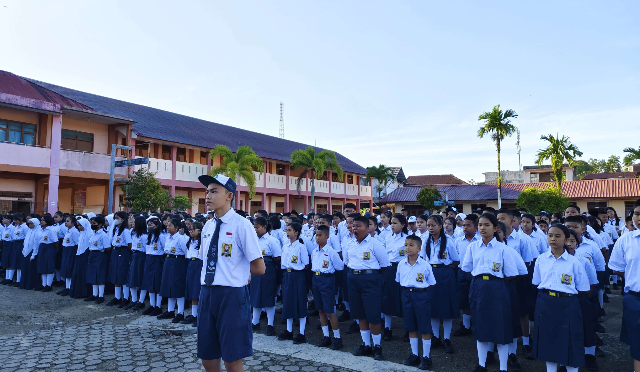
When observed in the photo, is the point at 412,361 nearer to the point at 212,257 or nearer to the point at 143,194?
the point at 212,257

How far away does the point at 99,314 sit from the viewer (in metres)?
7.71

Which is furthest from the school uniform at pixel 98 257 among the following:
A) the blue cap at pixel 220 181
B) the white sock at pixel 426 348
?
the white sock at pixel 426 348

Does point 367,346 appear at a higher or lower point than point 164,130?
lower

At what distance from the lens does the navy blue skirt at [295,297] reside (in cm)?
620

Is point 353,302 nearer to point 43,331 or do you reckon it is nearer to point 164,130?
point 43,331

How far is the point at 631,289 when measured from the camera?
163 inches

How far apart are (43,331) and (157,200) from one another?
36.0 ft

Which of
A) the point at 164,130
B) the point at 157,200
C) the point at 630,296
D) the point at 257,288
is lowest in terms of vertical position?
the point at 257,288

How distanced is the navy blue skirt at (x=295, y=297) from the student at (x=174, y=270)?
2.11m

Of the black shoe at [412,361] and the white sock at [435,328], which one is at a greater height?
the white sock at [435,328]

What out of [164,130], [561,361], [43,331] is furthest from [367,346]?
[164,130]

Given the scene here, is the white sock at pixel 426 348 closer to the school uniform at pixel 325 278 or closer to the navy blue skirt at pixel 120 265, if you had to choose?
the school uniform at pixel 325 278

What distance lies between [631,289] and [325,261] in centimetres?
348

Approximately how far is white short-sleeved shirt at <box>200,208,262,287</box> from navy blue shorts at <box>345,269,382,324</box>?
2.35m
